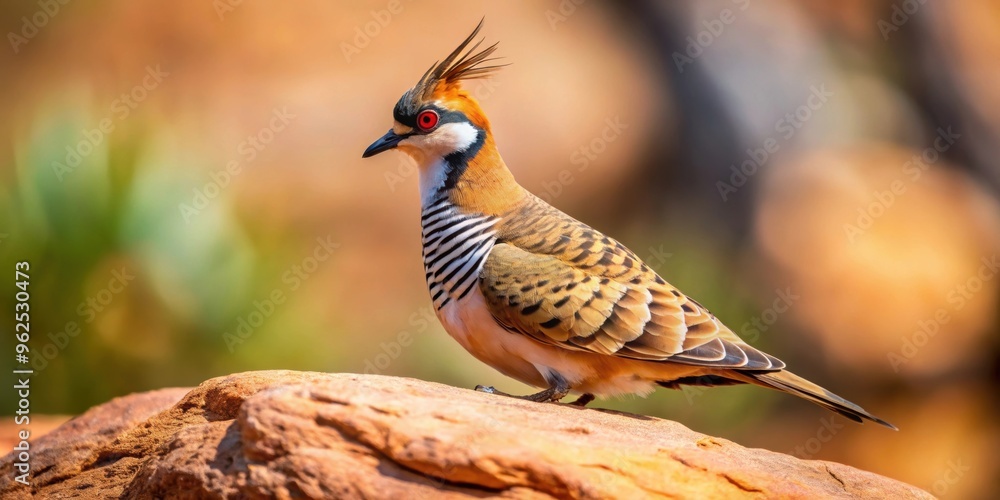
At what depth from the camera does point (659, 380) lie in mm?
5719

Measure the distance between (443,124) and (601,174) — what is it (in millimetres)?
9543

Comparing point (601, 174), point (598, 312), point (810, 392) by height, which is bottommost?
point (810, 392)

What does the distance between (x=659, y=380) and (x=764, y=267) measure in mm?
8111

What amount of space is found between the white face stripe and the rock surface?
5.23 ft

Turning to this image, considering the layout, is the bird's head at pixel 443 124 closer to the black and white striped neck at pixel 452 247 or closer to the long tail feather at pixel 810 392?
the black and white striped neck at pixel 452 247

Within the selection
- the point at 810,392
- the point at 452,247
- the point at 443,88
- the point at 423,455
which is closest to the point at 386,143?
the point at 443,88

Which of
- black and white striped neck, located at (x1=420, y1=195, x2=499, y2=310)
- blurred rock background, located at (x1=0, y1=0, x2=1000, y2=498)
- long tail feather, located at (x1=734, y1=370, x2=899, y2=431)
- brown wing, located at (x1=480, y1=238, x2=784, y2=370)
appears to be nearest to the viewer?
long tail feather, located at (x1=734, y1=370, x2=899, y2=431)

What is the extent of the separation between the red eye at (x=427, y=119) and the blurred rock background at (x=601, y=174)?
427 centimetres

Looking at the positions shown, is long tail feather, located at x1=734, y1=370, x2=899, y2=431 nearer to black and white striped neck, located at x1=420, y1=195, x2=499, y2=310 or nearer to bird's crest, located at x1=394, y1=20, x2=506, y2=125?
black and white striped neck, located at x1=420, y1=195, x2=499, y2=310

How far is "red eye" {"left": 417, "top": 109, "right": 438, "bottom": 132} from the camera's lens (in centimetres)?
592

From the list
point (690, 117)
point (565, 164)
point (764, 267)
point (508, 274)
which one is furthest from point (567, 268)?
point (690, 117)

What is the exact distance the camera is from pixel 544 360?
553 centimetres

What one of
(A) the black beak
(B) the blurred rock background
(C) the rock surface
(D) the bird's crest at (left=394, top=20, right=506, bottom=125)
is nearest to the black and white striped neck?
(A) the black beak

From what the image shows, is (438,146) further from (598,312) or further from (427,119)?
(598,312)
